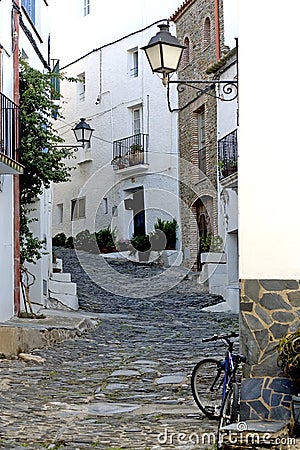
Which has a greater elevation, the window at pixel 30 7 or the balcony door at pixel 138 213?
the window at pixel 30 7

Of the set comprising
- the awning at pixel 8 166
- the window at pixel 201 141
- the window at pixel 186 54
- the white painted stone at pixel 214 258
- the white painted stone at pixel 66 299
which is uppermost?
the window at pixel 186 54

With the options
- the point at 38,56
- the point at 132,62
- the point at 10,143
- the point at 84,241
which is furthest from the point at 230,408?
the point at 132,62

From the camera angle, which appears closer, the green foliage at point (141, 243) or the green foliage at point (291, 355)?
the green foliage at point (291, 355)

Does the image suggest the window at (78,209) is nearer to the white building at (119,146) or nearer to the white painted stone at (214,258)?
the white building at (119,146)

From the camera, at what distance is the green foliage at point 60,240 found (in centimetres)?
2939

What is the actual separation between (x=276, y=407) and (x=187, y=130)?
64.9ft

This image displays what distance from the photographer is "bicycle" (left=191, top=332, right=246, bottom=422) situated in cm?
605

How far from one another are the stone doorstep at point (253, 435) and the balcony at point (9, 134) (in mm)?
7145

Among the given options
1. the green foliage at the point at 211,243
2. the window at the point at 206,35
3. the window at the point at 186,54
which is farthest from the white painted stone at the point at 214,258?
the window at the point at 186,54

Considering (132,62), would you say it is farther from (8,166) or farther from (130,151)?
(8,166)

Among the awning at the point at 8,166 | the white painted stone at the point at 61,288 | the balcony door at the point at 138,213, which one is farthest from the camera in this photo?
the balcony door at the point at 138,213

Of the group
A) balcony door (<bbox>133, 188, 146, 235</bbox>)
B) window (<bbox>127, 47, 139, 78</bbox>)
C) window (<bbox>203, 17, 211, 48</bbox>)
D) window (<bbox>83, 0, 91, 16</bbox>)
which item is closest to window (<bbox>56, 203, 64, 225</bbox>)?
balcony door (<bbox>133, 188, 146, 235</bbox>)

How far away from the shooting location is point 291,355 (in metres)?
5.85

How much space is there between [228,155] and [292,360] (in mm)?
13026
